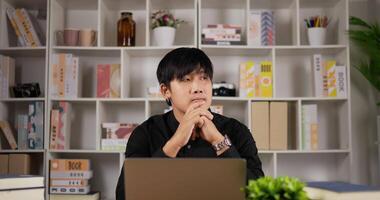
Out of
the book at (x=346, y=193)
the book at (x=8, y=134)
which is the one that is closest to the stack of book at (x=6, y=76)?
the book at (x=8, y=134)

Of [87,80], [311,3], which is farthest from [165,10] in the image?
Answer: [311,3]

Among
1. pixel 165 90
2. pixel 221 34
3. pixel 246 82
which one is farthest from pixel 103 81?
pixel 165 90

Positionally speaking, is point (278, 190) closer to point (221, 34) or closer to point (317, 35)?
point (221, 34)

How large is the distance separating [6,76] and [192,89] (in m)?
2.00

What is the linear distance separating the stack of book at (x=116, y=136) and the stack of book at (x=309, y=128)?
3.95ft

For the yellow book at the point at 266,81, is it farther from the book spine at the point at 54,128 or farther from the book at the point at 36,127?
the book at the point at 36,127

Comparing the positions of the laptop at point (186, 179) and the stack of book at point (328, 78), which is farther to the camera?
the stack of book at point (328, 78)

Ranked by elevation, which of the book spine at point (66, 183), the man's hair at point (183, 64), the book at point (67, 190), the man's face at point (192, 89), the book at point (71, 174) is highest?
the man's hair at point (183, 64)

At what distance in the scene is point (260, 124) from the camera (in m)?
3.13

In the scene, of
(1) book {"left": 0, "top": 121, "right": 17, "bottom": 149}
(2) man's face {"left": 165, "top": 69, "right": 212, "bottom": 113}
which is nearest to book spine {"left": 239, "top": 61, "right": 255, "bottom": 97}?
(2) man's face {"left": 165, "top": 69, "right": 212, "bottom": 113}

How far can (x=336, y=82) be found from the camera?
3.15 metres

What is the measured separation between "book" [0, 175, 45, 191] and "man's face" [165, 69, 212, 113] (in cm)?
69

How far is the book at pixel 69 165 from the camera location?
312 centimetres

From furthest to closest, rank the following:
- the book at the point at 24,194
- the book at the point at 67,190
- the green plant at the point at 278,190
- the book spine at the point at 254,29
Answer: the book spine at the point at 254,29, the book at the point at 67,190, the book at the point at 24,194, the green plant at the point at 278,190
